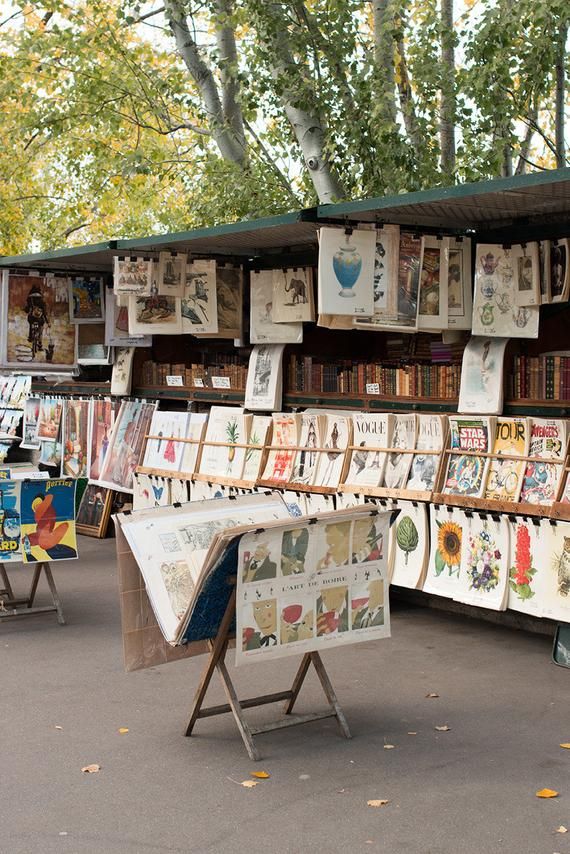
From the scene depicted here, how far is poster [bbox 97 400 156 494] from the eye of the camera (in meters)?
12.6

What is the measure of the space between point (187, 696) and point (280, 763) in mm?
1341

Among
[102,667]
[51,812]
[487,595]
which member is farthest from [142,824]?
[487,595]

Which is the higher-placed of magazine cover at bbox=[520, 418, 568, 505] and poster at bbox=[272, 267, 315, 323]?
poster at bbox=[272, 267, 315, 323]

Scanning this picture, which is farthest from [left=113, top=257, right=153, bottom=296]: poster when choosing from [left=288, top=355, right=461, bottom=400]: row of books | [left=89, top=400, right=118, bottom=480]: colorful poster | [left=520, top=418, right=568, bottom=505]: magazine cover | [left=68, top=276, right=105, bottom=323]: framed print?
[left=520, top=418, right=568, bottom=505]: magazine cover

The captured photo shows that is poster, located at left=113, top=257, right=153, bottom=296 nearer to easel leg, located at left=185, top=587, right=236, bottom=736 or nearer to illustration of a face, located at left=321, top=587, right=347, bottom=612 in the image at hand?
easel leg, located at left=185, top=587, right=236, bottom=736

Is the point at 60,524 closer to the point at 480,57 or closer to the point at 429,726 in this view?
the point at 429,726

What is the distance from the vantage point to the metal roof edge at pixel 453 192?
6859mm

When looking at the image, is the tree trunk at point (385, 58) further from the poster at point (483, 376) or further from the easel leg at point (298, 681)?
the easel leg at point (298, 681)

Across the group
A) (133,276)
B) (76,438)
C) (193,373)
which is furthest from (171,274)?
(76,438)

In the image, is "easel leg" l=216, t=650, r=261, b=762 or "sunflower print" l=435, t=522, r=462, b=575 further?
"sunflower print" l=435, t=522, r=462, b=575

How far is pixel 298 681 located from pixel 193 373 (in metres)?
6.08

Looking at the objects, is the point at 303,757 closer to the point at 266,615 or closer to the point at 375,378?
the point at 266,615

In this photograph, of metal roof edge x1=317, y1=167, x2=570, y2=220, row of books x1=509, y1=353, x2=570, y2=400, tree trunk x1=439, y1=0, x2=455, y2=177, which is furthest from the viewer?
tree trunk x1=439, y1=0, x2=455, y2=177

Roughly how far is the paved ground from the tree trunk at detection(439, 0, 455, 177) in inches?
338
